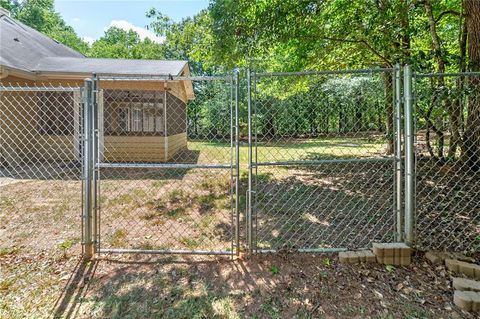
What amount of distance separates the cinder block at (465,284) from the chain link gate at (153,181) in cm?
182

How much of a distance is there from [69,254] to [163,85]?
698 centimetres

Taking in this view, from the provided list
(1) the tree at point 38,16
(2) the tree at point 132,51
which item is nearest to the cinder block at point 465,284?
(2) the tree at point 132,51

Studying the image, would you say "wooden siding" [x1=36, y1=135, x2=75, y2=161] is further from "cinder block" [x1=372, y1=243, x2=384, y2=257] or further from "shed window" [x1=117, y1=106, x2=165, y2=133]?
"cinder block" [x1=372, y1=243, x2=384, y2=257]

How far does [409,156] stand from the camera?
8.58 feet

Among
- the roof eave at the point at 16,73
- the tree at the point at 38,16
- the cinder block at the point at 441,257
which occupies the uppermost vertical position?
the tree at the point at 38,16

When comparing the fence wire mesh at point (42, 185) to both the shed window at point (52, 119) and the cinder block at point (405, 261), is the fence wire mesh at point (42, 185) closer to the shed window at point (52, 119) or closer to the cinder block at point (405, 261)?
the shed window at point (52, 119)

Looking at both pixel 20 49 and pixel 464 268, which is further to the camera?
pixel 20 49

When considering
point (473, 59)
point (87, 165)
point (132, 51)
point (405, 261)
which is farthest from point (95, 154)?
point (132, 51)

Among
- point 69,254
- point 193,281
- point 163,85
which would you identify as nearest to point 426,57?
point 193,281

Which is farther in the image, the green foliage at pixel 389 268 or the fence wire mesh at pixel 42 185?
the fence wire mesh at pixel 42 185

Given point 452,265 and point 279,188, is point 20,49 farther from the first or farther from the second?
point 452,265

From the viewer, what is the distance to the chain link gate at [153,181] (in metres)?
2.79

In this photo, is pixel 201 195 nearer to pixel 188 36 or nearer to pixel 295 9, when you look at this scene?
pixel 295 9

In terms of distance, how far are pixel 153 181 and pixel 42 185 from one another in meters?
2.16
